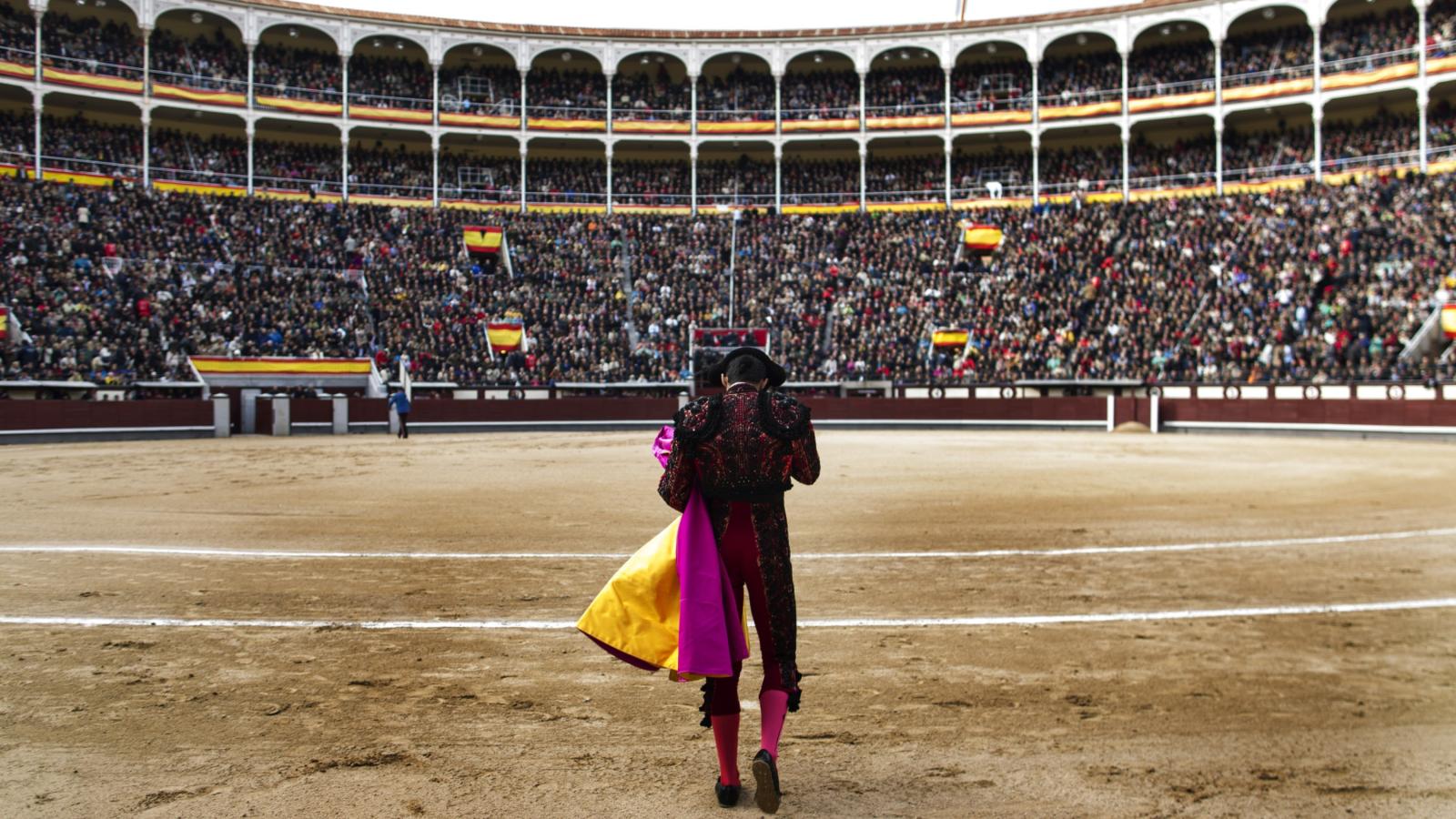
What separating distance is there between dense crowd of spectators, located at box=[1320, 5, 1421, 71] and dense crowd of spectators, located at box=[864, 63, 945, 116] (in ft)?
43.4

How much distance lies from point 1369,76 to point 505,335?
28.7 meters

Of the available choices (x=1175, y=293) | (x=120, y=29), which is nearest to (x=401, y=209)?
(x=120, y=29)

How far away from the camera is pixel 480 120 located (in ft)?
135

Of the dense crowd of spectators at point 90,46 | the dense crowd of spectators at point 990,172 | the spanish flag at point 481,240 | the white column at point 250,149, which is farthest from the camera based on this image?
the dense crowd of spectators at point 990,172

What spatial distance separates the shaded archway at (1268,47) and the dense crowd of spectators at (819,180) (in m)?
13.6

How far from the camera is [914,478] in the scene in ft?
46.4

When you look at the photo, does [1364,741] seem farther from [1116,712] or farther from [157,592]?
[157,592]

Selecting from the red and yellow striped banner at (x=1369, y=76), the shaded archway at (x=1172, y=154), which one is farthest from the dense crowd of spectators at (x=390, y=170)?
the red and yellow striped banner at (x=1369, y=76)

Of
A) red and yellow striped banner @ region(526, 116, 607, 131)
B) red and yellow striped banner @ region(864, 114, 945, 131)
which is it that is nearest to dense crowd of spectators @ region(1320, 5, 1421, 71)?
red and yellow striped banner @ region(864, 114, 945, 131)

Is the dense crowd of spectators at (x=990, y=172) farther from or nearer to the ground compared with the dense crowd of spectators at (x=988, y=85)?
nearer to the ground

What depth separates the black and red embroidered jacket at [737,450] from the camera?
139 inches

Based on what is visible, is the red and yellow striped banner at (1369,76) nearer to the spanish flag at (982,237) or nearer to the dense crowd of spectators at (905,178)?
the spanish flag at (982,237)

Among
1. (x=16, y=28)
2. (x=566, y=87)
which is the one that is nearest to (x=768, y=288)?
(x=566, y=87)

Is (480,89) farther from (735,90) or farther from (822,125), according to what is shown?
(822,125)
